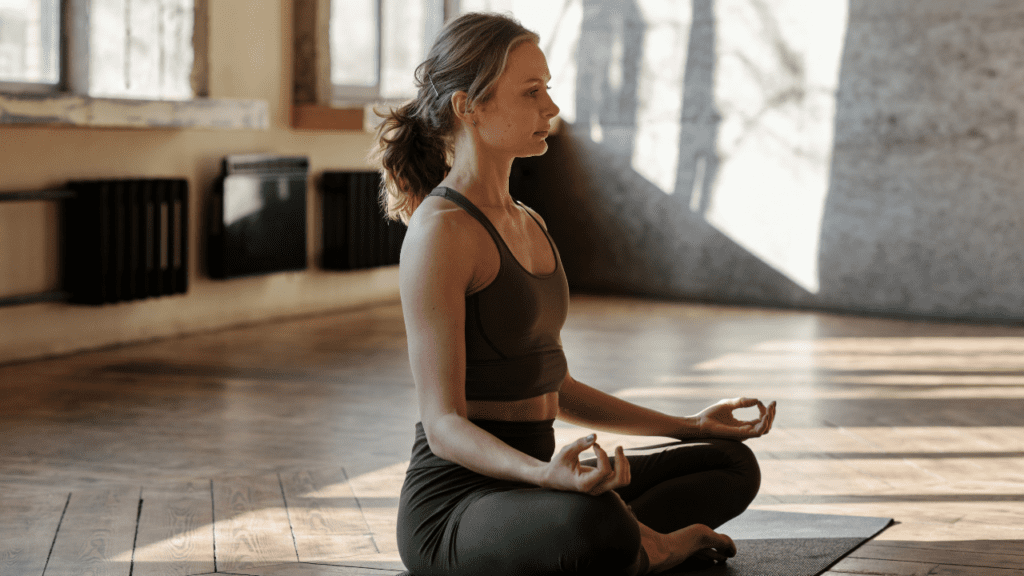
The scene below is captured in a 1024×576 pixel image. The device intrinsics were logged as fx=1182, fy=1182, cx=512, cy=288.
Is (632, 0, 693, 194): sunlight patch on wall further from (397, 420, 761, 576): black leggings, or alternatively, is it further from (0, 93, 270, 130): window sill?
(397, 420, 761, 576): black leggings

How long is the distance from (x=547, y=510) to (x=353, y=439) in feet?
6.63

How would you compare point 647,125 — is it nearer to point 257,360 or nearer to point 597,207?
point 597,207

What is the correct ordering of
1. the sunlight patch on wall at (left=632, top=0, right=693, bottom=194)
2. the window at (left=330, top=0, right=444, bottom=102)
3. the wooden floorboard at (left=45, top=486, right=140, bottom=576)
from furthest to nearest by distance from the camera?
the sunlight patch on wall at (left=632, top=0, right=693, bottom=194) → the window at (left=330, top=0, right=444, bottom=102) → the wooden floorboard at (left=45, top=486, right=140, bottom=576)

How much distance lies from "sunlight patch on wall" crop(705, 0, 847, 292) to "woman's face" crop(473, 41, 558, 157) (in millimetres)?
5919

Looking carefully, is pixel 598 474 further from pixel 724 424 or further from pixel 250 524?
pixel 250 524

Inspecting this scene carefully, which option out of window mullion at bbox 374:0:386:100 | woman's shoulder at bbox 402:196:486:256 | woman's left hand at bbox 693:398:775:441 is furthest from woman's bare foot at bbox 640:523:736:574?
window mullion at bbox 374:0:386:100

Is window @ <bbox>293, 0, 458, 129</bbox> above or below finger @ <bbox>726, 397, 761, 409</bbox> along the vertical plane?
above

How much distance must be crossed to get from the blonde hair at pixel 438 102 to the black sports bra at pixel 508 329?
113mm

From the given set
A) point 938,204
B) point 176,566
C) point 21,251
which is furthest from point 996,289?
point 176,566

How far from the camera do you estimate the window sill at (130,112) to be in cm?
456

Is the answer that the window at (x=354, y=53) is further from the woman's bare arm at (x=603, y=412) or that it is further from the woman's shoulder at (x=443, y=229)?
the woman's shoulder at (x=443, y=229)

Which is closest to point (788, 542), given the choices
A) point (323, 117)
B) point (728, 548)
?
point (728, 548)

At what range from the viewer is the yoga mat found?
2.27m

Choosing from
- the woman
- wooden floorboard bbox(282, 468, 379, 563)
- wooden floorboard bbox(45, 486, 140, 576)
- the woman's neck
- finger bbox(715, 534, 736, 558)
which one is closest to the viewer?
the woman
